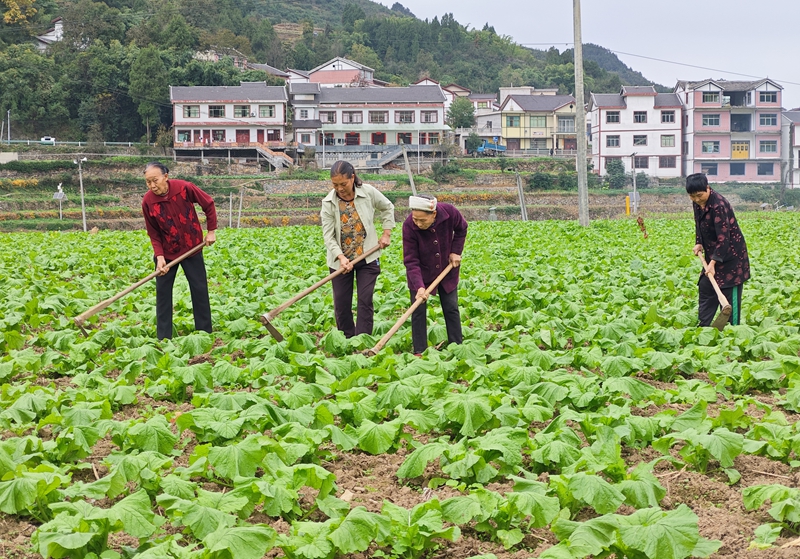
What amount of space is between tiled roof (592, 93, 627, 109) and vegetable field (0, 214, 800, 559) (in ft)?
202

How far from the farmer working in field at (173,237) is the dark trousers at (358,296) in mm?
1341

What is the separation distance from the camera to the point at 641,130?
68.1 meters

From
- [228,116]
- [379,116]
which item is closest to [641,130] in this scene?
[379,116]

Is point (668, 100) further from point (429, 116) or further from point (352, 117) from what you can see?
point (352, 117)

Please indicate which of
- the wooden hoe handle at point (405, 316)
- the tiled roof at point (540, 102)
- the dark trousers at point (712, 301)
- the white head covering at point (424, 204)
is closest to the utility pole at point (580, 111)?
the dark trousers at point (712, 301)

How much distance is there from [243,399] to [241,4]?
125598 millimetres

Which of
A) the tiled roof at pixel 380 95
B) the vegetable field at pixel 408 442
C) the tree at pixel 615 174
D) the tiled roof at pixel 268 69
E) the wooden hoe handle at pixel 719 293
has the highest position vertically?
the tiled roof at pixel 268 69

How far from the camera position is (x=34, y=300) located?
10.3m

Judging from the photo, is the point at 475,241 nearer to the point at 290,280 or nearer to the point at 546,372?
the point at 290,280

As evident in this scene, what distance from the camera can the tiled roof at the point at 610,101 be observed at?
68.1 metres

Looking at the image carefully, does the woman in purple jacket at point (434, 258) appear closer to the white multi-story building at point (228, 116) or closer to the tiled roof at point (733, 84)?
the white multi-story building at point (228, 116)

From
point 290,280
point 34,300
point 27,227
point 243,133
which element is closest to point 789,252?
point 290,280

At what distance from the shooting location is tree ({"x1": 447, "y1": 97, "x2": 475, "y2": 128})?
250 feet

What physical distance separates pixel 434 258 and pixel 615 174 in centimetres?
5809
